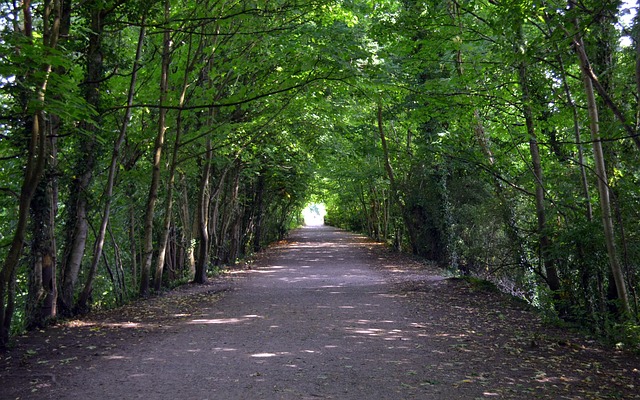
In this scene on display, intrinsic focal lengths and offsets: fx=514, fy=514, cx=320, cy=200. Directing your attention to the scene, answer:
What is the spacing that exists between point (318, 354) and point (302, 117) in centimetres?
1096

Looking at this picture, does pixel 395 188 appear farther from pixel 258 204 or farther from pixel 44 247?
pixel 44 247

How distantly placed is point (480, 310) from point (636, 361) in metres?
3.58

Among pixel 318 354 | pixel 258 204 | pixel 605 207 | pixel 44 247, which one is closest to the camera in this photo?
pixel 318 354

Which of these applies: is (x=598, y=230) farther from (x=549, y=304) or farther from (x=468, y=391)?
(x=468, y=391)

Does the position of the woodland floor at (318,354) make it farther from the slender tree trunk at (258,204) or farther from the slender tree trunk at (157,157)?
the slender tree trunk at (258,204)

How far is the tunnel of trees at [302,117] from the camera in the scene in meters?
6.88

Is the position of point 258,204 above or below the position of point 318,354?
above

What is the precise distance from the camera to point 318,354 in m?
6.46

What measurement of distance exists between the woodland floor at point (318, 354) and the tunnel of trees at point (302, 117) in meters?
0.92

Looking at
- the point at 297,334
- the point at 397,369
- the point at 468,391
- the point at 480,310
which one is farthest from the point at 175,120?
the point at 468,391

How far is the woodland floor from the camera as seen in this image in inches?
198

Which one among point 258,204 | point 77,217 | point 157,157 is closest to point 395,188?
point 258,204

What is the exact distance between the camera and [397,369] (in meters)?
5.79

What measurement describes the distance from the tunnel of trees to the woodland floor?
3.01 ft
